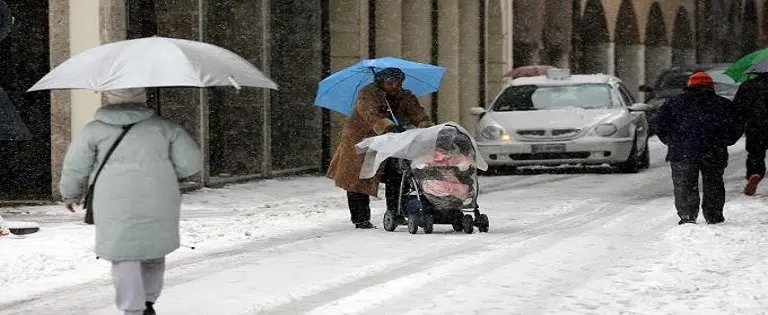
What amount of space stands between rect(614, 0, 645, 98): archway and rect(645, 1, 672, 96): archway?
258 cm

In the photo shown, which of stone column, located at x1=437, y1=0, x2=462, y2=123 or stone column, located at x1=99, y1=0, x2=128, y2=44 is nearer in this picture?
stone column, located at x1=99, y1=0, x2=128, y2=44

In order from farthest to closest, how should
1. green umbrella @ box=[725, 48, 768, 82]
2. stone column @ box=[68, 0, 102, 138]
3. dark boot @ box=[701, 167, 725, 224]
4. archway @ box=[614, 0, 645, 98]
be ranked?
archway @ box=[614, 0, 645, 98] → stone column @ box=[68, 0, 102, 138] → green umbrella @ box=[725, 48, 768, 82] → dark boot @ box=[701, 167, 725, 224]

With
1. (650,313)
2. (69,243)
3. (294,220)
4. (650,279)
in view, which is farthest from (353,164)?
(650,313)

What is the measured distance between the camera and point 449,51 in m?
32.7

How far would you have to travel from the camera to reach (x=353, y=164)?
1493cm

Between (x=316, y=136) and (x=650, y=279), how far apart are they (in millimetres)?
15215

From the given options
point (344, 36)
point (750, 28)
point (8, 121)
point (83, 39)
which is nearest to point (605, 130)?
point (344, 36)

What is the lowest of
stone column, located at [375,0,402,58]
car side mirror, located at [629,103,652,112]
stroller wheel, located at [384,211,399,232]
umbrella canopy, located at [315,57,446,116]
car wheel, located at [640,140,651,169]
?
car wheel, located at [640,140,651,169]

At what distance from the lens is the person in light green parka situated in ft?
28.0

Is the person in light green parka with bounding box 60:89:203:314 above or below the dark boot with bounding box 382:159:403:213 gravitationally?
above

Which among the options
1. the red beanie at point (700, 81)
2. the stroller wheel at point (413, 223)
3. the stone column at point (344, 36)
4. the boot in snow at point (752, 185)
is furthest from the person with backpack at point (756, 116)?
the stone column at point (344, 36)

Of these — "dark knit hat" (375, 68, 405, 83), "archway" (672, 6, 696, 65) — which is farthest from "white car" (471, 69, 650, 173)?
"archway" (672, 6, 696, 65)

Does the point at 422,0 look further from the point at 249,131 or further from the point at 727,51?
the point at 727,51

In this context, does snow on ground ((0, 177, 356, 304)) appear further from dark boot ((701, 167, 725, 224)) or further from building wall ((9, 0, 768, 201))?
dark boot ((701, 167, 725, 224))
